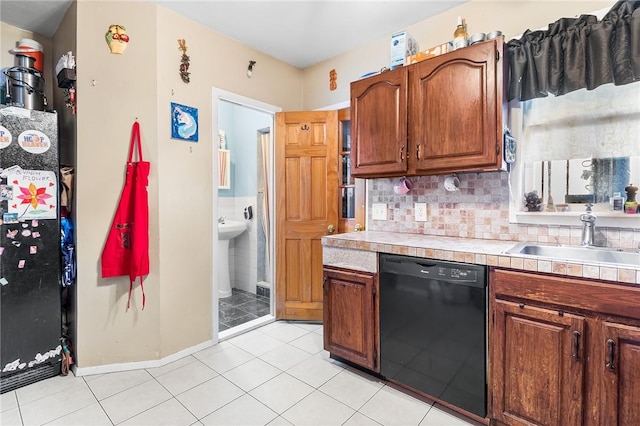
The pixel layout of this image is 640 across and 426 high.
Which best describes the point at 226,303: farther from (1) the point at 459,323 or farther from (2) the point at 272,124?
(1) the point at 459,323

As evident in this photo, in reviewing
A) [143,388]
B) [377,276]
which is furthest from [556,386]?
[143,388]

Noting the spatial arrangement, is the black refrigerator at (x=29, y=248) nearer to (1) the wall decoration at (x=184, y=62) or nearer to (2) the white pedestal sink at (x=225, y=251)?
(1) the wall decoration at (x=184, y=62)

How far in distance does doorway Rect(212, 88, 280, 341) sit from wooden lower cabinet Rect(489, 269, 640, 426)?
7.22ft

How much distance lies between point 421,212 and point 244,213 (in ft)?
7.86

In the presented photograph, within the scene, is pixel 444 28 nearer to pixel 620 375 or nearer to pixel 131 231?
pixel 620 375

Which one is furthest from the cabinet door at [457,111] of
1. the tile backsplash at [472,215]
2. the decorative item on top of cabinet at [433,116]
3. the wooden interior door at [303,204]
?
the wooden interior door at [303,204]

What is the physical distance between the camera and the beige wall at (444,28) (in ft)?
6.38

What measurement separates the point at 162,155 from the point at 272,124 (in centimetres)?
120

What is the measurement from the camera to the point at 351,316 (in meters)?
2.16

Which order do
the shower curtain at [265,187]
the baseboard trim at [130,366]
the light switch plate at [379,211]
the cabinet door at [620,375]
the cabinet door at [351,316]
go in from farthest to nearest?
the shower curtain at [265,187], the light switch plate at [379,211], the baseboard trim at [130,366], the cabinet door at [351,316], the cabinet door at [620,375]

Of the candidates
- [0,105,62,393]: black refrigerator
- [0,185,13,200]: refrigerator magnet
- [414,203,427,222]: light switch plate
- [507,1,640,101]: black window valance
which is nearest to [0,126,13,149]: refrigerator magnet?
[0,105,62,393]: black refrigerator

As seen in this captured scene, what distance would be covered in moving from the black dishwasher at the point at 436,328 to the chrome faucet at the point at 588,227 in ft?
2.17

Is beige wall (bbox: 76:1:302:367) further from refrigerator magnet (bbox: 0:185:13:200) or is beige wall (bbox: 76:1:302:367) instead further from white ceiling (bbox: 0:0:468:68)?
refrigerator magnet (bbox: 0:185:13:200)

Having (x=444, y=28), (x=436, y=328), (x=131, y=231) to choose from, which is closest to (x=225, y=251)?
(x=131, y=231)
